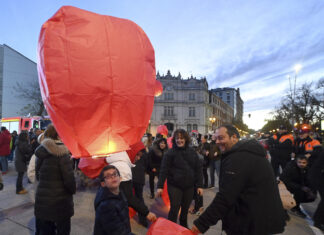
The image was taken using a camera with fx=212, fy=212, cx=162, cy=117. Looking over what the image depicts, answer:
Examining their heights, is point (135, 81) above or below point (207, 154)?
above

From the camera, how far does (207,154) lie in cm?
671

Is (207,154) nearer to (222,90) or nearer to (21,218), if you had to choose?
(21,218)

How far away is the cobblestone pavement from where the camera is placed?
12.0ft

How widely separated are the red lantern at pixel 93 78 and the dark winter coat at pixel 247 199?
979 mm

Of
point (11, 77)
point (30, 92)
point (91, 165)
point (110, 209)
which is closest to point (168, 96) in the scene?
point (30, 92)

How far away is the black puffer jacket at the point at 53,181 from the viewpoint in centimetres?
237

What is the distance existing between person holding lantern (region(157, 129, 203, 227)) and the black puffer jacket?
4.72 feet

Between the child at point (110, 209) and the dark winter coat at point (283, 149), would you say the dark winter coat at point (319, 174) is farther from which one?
the child at point (110, 209)

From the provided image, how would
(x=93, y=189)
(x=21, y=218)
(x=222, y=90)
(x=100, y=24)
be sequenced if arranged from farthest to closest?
1. (x=222, y=90)
2. (x=93, y=189)
3. (x=21, y=218)
4. (x=100, y=24)

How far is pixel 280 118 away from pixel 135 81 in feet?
158

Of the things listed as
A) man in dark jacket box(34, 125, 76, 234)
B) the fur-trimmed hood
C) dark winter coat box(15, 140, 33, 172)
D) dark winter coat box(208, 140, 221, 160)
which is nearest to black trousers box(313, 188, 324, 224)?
dark winter coat box(208, 140, 221, 160)

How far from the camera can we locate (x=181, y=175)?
3230 millimetres

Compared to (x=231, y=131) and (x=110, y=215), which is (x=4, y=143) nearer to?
(x=110, y=215)

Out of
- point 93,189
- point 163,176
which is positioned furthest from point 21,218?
point 163,176
